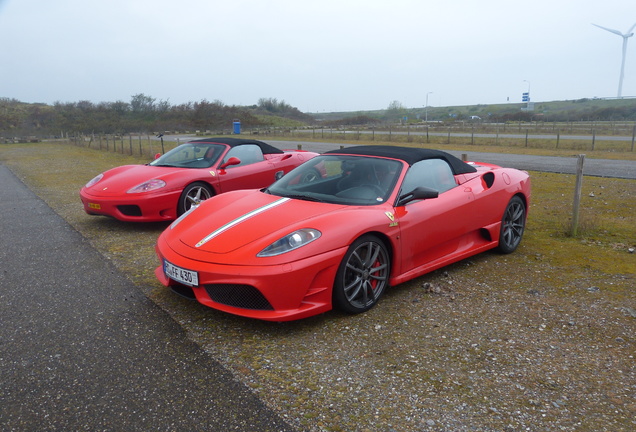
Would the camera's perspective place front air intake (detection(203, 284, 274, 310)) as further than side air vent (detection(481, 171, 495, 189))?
No

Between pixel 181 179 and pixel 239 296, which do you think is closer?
pixel 239 296

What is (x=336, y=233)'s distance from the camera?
371 cm

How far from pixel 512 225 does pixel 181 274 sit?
382 cm

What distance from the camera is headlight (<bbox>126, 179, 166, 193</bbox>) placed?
6781mm

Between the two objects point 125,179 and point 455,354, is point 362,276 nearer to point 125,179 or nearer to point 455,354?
point 455,354

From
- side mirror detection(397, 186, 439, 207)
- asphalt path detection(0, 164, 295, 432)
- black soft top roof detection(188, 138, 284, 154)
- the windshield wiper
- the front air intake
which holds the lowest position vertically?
asphalt path detection(0, 164, 295, 432)

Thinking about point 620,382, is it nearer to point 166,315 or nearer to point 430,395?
point 430,395

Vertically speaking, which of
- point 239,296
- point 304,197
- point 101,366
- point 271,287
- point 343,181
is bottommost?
point 101,366

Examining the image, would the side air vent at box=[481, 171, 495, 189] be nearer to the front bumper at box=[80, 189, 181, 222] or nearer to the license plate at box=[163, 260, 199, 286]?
the license plate at box=[163, 260, 199, 286]

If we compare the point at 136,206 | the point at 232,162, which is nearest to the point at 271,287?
the point at 136,206

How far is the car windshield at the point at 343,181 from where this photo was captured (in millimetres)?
4352

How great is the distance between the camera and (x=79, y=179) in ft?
42.7

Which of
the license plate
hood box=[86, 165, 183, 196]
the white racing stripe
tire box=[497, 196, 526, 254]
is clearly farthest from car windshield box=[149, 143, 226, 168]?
tire box=[497, 196, 526, 254]

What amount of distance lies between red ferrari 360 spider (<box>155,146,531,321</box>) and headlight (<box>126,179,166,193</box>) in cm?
231
